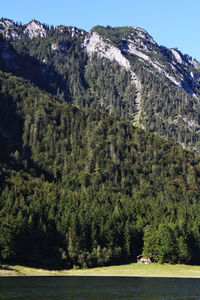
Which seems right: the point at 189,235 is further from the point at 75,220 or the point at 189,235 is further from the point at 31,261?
the point at 31,261

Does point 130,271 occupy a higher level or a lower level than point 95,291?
lower

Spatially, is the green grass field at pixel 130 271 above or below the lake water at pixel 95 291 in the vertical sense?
below

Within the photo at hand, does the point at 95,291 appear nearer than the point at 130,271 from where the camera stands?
Yes

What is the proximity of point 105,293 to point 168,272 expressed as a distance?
202ft

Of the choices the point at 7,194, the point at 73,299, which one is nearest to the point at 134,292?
the point at 73,299

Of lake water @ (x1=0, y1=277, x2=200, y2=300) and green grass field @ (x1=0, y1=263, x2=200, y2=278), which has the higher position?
lake water @ (x1=0, y1=277, x2=200, y2=300)

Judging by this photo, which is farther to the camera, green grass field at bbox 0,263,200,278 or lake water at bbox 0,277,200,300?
green grass field at bbox 0,263,200,278

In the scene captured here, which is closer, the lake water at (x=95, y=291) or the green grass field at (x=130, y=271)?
the lake water at (x=95, y=291)

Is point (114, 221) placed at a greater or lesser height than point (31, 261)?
greater

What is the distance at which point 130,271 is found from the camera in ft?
464

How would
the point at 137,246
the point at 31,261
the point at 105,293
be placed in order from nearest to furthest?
the point at 105,293, the point at 31,261, the point at 137,246

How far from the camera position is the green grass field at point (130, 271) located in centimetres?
13162

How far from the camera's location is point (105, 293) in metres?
86.4

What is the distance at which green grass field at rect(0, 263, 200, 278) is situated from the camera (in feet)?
432
